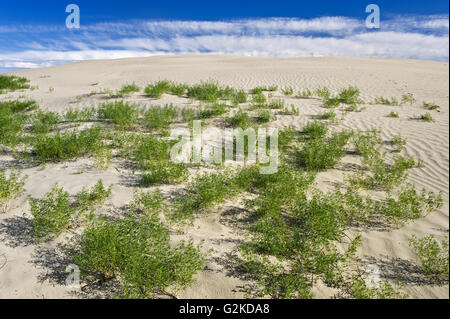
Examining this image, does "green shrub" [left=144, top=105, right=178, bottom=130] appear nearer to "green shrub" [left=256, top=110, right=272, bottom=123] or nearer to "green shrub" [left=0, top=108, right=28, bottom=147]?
"green shrub" [left=256, top=110, right=272, bottom=123]

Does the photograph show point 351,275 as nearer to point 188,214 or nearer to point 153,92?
point 188,214

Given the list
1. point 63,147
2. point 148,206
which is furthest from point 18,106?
point 148,206

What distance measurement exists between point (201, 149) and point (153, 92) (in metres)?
5.35

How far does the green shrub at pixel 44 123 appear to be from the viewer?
7.18 metres

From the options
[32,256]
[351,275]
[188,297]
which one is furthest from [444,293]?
[32,256]

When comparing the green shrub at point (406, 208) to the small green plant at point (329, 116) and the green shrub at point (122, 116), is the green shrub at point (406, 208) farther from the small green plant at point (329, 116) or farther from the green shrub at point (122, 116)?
the green shrub at point (122, 116)

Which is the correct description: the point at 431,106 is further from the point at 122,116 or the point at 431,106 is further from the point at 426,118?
the point at 122,116

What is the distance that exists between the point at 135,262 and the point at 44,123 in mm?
6538

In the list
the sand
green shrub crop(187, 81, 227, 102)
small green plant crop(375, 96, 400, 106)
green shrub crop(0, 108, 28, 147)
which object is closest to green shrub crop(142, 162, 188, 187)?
the sand

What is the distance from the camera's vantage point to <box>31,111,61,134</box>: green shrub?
7176mm

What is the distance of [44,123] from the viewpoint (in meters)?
7.60

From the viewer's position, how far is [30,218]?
12.6ft

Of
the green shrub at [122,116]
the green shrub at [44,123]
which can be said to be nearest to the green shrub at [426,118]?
the green shrub at [122,116]

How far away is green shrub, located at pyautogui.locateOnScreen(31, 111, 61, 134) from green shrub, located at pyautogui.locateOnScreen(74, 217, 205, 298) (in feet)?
17.4
